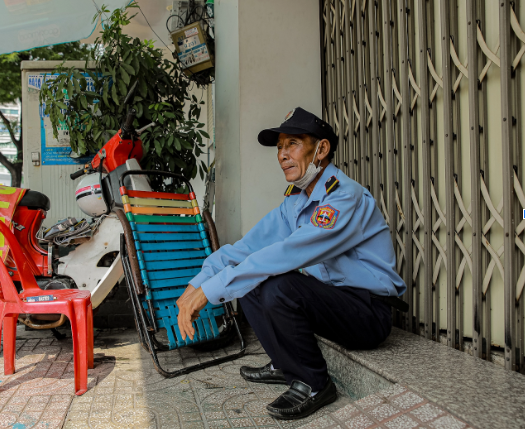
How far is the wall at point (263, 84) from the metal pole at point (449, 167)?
1.51 m

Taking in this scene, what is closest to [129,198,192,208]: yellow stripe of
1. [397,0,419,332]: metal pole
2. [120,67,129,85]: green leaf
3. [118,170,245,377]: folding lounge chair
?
[118,170,245,377]: folding lounge chair

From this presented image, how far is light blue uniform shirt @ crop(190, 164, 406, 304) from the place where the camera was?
188 cm

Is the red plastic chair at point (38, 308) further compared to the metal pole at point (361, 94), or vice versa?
the metal pole at point (361, 94)

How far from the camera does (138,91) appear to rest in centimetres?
376

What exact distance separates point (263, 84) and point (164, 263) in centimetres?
168

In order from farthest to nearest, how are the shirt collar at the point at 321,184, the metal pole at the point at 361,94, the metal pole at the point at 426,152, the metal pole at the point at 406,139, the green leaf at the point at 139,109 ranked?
1. the green leaf at the point at 139,109
2. the metal pole at the point at 361,94
3. the metal pole at the point at 406,139
4. the metal pole at the point at 426,152
5. the shirt collar at the point at 321,184

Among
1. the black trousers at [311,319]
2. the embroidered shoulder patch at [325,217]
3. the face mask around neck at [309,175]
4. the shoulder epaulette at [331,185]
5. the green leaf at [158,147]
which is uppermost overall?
the green leaf at [158,147]

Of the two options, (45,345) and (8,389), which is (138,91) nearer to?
(45,345)

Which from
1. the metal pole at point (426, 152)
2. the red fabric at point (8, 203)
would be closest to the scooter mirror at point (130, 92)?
the red fabric at point (8, 203)

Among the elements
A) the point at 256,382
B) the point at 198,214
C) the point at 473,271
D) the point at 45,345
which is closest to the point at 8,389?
the point at 45,345

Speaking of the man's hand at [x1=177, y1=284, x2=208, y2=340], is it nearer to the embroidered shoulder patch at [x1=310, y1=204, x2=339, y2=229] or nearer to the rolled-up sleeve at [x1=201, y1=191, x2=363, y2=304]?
the rolled-up sleeve at [x1=201, y1=191, x2=363, y2=304]

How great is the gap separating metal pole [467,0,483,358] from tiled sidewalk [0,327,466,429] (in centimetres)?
66

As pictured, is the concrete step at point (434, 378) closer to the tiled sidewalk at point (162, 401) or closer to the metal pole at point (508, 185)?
the tiled sidewalk at point (162, 401)

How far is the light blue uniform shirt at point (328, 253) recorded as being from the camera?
6.16 feet
